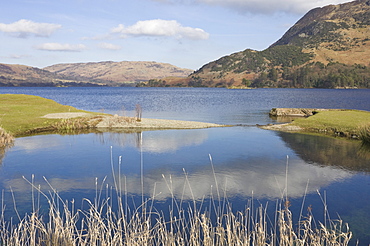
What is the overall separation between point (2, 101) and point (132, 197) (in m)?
53.0

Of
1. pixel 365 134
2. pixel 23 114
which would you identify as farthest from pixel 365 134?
pixel 23 114

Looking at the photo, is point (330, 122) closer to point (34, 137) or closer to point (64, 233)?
point (34, 137)

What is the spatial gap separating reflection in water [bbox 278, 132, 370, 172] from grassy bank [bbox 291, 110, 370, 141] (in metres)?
2.48

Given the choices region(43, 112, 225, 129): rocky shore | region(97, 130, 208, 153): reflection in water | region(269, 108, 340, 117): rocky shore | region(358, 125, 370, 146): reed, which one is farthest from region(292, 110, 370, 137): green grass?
region(97, 130, 208, 153): reflection in water

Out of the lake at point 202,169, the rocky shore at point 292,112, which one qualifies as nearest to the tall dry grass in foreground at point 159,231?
the lake at point 202,169

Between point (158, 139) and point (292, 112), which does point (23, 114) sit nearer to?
point (158, 139)

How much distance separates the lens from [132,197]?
16.5 meters

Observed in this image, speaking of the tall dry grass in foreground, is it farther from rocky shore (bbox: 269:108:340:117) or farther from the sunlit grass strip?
rocky shore (bbox: 269:108:340:117)

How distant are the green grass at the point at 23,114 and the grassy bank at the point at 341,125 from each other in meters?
34.8

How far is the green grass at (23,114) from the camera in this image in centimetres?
3815

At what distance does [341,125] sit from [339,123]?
136 centimetres

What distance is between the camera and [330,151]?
94.6ft

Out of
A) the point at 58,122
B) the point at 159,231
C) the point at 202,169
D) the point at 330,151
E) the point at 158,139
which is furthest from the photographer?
the point at 58,122

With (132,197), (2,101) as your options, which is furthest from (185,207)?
(2,101)
